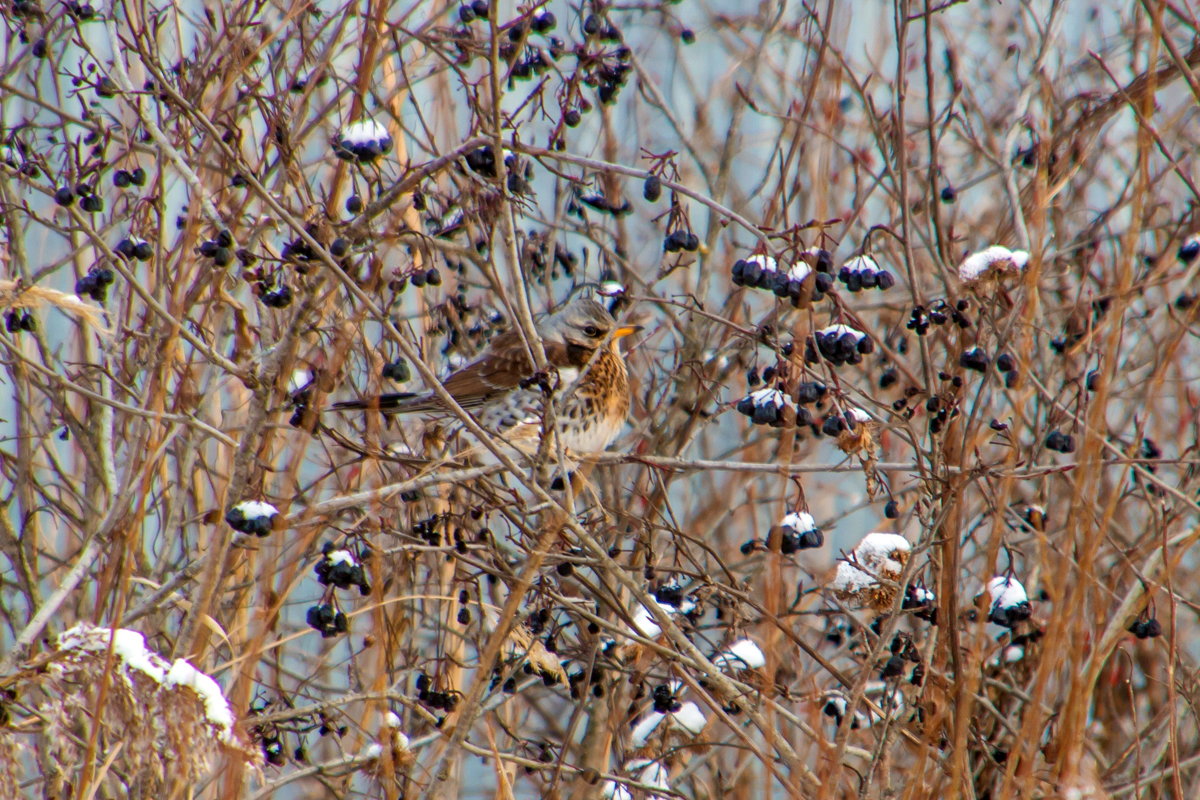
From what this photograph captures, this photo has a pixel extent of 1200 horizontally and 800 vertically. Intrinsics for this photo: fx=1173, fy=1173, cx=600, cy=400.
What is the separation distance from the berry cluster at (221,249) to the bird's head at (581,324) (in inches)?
53.5

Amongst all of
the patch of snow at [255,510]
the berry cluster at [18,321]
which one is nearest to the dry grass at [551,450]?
the berry cluster at [18,321]

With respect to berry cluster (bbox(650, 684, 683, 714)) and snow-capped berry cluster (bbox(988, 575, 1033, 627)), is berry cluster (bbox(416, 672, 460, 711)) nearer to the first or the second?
berry cluster (bbox(650, 684, 683, 714))

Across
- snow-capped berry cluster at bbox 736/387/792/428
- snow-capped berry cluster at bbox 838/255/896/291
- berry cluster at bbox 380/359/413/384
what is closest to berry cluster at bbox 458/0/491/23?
berry cluster at bbox 380/359/413/384

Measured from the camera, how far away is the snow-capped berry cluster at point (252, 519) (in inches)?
80.0

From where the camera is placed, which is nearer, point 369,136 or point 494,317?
point 369,136

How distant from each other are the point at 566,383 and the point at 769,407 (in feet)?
5.33

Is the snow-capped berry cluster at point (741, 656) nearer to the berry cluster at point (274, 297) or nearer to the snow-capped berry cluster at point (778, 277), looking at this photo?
the snow-capped berry cluster at point (778, 277)

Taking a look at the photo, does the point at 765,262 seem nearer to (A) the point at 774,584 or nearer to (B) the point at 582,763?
(A) the point at 774,584

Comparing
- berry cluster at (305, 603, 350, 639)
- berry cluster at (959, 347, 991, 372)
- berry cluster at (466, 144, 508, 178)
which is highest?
berry cluster at (466, 144, 508, 178)

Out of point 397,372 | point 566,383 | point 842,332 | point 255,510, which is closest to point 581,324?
point 566,383

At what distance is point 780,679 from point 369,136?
203cm

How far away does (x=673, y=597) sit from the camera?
2.47 m

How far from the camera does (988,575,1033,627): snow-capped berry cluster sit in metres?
2.17

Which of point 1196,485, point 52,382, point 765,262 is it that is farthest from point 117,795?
point 1196,485
